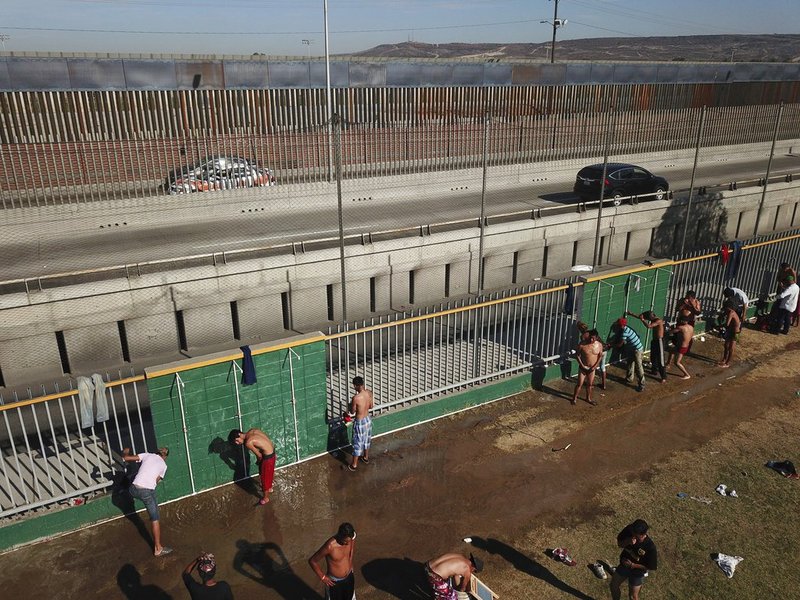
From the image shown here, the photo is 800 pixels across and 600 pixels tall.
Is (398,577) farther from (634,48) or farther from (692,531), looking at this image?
(634,48)

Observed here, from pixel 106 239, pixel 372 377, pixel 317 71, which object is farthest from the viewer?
pixel 317 71

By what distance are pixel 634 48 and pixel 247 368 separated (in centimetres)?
19498

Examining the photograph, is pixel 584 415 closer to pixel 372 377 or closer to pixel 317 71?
pixel 372 377

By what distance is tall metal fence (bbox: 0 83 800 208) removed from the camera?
18895mm

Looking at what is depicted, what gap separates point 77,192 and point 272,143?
646 centimetres

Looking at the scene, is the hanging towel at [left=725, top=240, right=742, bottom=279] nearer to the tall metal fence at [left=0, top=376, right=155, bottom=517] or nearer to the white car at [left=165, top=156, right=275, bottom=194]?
the tall metal fence at [left=0, top=376, right=155, bottom=517]

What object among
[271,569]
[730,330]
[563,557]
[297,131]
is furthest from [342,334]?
[297,131]

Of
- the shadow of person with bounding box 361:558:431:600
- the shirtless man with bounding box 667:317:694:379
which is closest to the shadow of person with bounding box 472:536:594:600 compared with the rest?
the shadow of person with bounding box 361:558:431:600

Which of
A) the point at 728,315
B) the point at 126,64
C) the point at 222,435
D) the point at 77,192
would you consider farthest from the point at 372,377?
the point at 126,64

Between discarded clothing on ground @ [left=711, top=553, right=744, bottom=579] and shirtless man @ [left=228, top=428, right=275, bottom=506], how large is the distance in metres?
5.72

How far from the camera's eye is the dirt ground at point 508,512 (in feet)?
23.7

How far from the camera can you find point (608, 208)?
21219 millimetres

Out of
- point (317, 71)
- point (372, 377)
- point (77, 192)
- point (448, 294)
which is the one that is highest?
point (317, 71)

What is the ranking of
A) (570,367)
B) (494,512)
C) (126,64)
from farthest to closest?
(126,64) → (570,367) → (494,512)
